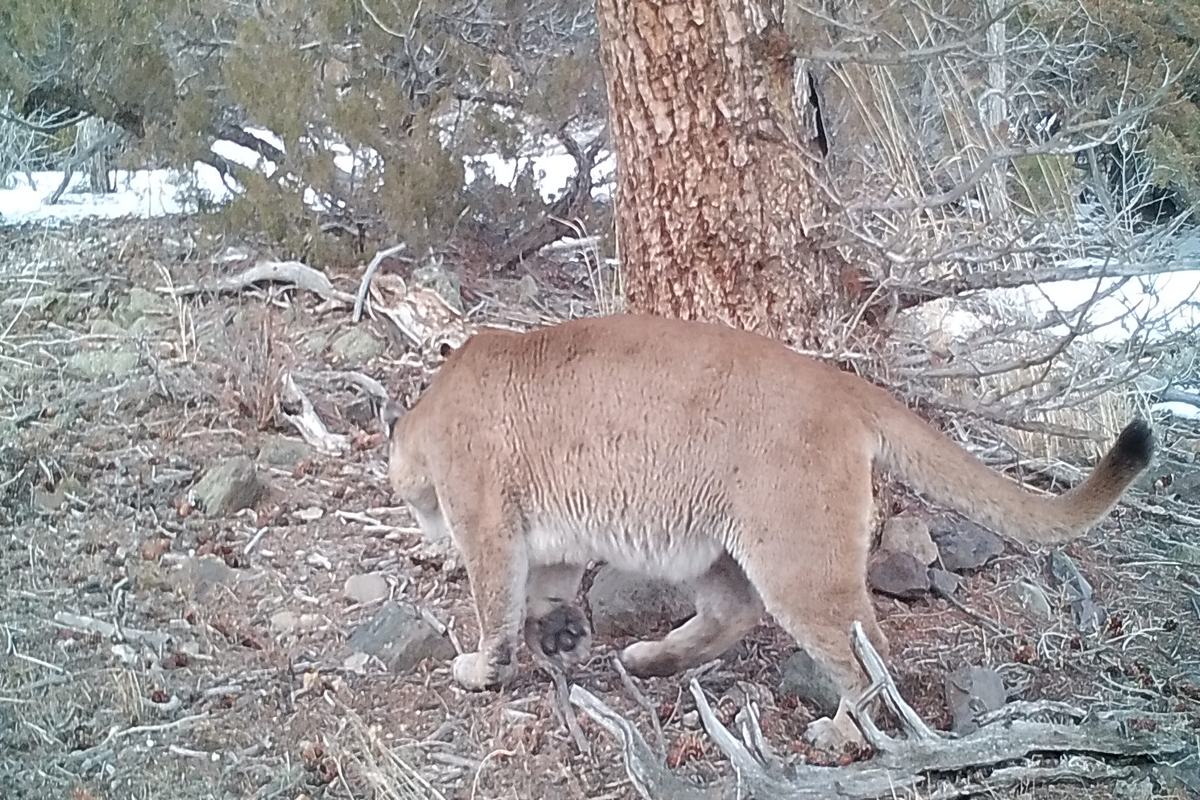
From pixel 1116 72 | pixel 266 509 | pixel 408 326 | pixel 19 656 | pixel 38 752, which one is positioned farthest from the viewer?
pixel 408 326

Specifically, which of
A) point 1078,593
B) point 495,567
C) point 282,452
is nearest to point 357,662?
point 495,567

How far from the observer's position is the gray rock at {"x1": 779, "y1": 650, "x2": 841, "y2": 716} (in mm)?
1729

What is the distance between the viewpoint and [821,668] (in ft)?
5.64

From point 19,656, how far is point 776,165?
1350 mm

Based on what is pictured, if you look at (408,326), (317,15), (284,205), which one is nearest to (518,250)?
(408,326)

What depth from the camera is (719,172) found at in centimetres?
199

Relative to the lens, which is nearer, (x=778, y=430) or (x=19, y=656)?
(x=19, y=656)

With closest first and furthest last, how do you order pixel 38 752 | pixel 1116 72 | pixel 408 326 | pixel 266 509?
1. pixel 38 752
2. pixel 1116 72
3. pixel 266 509
4. pixel 408 326

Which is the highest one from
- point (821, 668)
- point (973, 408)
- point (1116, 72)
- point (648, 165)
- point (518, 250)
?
point (1116, 72)

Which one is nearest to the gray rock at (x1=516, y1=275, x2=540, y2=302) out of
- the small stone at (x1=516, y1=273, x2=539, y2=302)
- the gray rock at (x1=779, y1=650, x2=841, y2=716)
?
the small stone at (x1=516, y1=273, x2=539, y2=302)

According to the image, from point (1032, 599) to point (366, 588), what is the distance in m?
1.00

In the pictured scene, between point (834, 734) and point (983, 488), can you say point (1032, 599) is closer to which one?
point (983, 488)

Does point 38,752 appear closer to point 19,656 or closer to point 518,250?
point 19,656

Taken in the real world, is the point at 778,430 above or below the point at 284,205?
below
